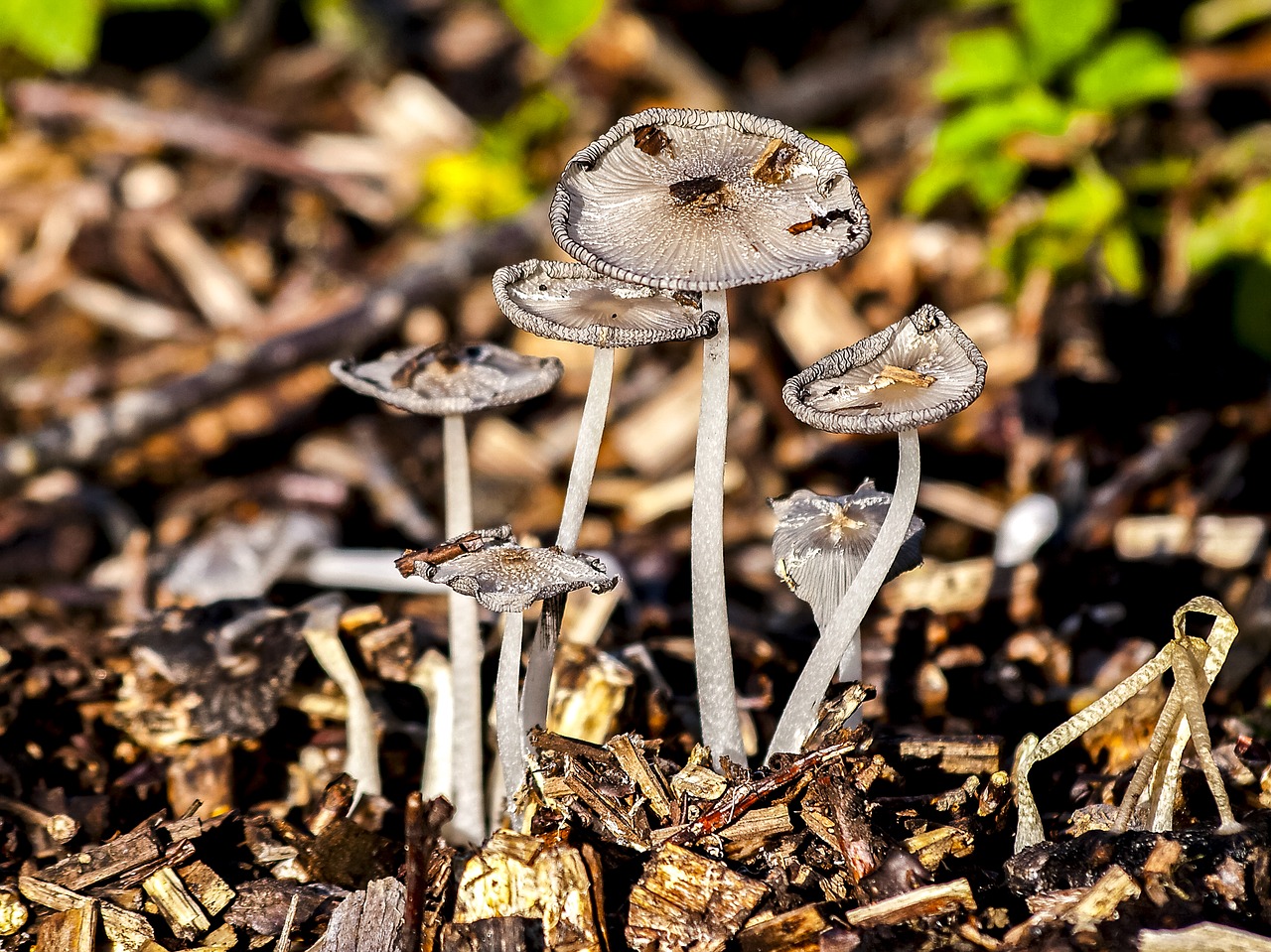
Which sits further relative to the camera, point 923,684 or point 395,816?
point 923,684

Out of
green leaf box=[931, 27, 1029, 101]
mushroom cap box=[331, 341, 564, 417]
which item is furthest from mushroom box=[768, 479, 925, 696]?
green leaf box=[931, 27, 1029, 101]

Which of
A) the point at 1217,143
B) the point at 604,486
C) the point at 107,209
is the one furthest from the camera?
the point at 107,209

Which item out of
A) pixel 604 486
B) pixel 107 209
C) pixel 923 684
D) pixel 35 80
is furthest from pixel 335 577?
pixel 35 80

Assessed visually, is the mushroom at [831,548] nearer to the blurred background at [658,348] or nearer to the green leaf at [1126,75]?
the blurred background at [658,348]

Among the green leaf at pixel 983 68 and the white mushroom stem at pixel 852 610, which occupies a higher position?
the green leaf at pixel 983 68

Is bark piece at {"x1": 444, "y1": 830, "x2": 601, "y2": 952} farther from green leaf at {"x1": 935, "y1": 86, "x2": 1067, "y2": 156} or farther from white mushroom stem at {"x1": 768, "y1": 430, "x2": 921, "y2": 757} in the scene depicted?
green leaf at {"x1": 935, "y1": 86, "x2": 1067, "y2": 156}

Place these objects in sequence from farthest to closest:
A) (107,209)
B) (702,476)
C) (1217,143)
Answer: (107,209) < (1217,143) < (702,476)

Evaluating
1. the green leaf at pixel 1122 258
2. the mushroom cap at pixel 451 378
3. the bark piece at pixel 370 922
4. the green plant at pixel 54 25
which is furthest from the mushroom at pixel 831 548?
the green plant at pixel 54 25

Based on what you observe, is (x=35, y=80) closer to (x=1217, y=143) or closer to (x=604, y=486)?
(x=604, y=486)

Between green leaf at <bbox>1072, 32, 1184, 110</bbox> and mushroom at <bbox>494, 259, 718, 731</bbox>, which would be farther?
green leaf at <bbox>1072, 32, 1184, 110</bbox>
